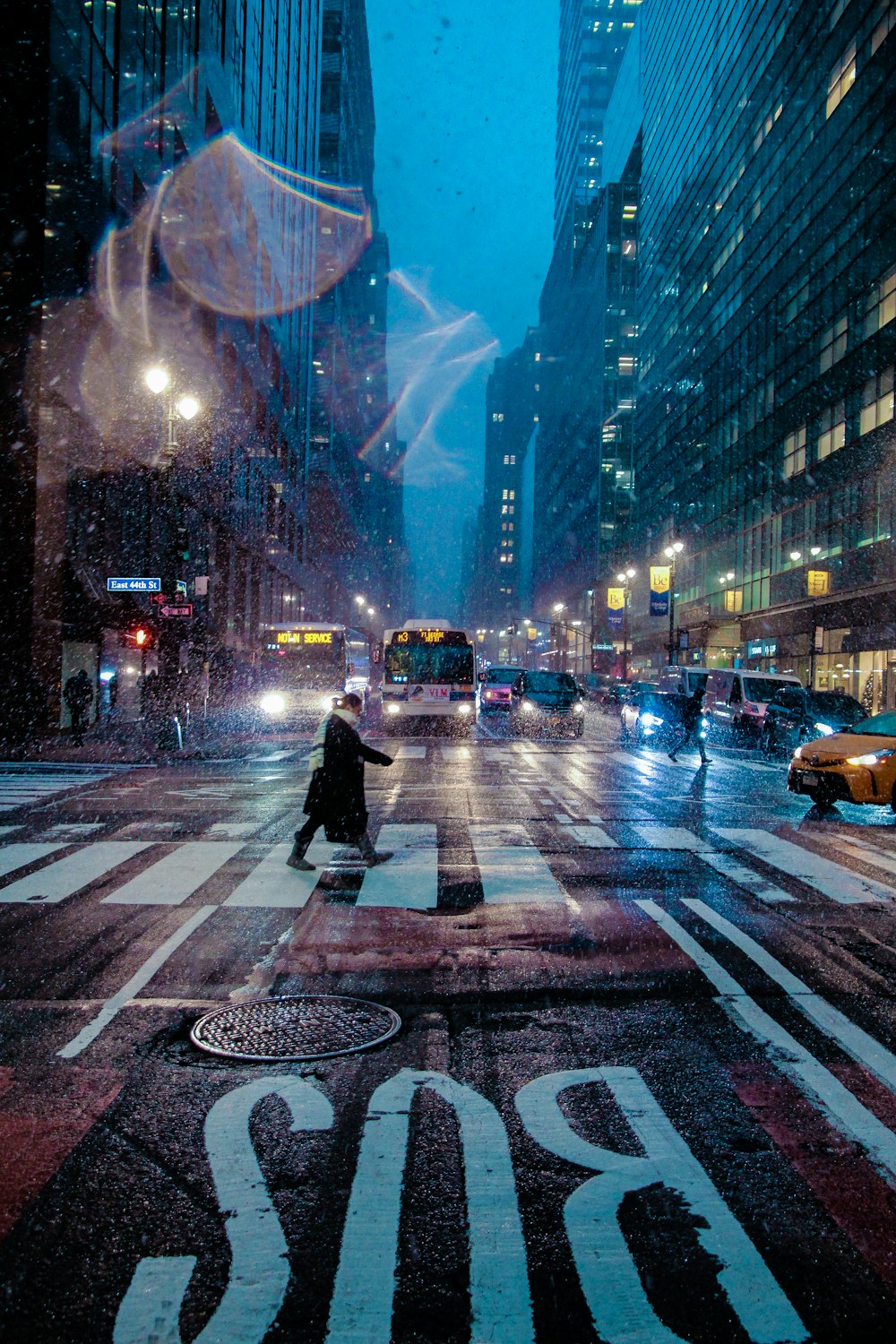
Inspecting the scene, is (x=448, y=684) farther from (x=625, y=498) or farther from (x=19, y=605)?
(x=625, y=498)

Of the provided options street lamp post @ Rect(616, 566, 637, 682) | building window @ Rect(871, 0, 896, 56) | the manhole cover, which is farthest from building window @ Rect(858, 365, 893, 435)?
the manhole cover

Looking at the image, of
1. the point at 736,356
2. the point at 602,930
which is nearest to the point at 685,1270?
the point at 602,930

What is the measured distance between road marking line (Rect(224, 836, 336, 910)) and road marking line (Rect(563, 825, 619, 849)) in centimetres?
289

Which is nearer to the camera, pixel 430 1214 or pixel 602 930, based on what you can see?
pixel 430 1214

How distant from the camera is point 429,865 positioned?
9.73 m

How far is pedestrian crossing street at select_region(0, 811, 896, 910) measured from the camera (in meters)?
8.41

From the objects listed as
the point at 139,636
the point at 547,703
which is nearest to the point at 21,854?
the point at 139,636

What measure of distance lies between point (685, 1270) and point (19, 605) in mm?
25127

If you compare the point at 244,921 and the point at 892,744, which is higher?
the point at 892,744

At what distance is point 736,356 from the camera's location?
203ft

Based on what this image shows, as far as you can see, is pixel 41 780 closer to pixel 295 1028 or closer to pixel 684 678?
pixel 295 1028

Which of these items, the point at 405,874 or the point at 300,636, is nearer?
the point at 405,874

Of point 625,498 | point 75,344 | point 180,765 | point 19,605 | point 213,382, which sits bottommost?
point 180,765

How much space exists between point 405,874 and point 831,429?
43290 mm
